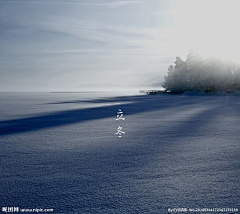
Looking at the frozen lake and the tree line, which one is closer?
the frozen lake

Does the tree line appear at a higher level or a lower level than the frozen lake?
higher

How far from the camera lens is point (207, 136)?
9336mm

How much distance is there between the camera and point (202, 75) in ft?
240

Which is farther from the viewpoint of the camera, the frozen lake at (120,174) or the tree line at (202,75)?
the tree line at (202,75)

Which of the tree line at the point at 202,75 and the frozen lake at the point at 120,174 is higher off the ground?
the tree line at the point at 202,75

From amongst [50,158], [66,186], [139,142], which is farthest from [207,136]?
[66,186]

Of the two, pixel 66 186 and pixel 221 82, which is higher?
pixel 221 82

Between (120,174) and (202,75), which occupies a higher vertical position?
(202,75)

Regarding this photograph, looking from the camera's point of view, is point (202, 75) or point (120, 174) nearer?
point (120, 174)

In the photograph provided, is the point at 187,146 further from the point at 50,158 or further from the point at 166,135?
the point at 50,158

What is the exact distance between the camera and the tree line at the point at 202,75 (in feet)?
224

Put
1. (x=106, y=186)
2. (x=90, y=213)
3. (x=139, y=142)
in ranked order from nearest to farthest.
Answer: (x=90, y=213), (x=106, y=186), (x=139, y=142)

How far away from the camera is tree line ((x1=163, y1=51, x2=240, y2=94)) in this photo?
2687 inches

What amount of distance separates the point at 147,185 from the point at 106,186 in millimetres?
738
